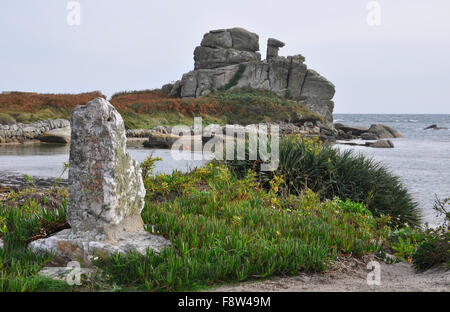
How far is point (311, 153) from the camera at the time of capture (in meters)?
9.70

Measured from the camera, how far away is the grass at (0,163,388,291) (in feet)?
13.1

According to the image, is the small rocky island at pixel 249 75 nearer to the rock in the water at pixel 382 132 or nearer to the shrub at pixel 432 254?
the rock in the water at pixel 382 132

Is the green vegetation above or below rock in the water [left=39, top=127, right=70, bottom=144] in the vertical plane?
below

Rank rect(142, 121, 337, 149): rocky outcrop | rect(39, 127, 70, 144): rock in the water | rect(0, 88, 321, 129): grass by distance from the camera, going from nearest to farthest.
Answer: rect(142, 121, 337, 149): rocky outcrop
rect(39, 127, 70, 144): rock in the water
rect(0, 88, 321, 129): grass

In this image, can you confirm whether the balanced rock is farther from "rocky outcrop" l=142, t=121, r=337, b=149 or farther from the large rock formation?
"rocky outcrop" l=142, t=121, r=337, b=149

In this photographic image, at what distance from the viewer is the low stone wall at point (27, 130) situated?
25.5 metres

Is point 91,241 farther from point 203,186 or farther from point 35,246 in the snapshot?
point 203,186

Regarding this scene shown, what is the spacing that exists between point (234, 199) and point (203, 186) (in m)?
1.79

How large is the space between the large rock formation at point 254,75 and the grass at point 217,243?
4536 centimetres

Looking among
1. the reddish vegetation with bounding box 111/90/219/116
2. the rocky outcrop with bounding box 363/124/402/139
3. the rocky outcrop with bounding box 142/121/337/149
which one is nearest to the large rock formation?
the rocky outcrop with bounding box 363/124/402/139

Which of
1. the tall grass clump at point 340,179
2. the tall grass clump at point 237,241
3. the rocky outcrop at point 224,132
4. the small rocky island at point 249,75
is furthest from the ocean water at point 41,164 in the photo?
the small rocky island at point 249,75

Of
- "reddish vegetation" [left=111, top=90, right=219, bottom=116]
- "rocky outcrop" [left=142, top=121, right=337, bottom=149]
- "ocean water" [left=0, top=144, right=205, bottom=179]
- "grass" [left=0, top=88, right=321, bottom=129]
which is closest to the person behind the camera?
"ocean water" [left=0, top=144, right=205, bottom=179]

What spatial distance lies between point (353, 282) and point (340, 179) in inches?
213

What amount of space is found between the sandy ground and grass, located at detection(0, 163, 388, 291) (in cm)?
13
